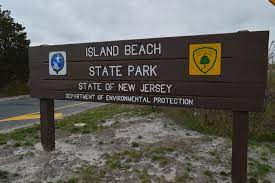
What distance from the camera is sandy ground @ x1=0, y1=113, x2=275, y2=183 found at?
4.24 meters

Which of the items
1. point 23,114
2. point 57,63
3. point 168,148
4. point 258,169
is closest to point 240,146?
point 258,169

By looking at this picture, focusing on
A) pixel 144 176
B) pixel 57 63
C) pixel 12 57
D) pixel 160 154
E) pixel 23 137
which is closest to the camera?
pixel 144 176

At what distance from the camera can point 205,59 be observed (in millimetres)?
4078

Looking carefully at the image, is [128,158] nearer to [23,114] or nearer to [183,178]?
[183,178]

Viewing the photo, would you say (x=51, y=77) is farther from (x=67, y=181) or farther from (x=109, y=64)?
(x=67, y=181)

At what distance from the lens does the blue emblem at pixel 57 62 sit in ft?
17.5

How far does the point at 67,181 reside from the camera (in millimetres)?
4074

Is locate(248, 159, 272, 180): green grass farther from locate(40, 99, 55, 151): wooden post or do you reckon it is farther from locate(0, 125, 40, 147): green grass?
locate(0, 125, 40, 147): green grass

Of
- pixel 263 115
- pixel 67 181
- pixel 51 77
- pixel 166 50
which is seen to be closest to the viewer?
pixel 67 181

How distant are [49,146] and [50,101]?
824 mm

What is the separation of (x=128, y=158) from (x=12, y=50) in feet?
67.7

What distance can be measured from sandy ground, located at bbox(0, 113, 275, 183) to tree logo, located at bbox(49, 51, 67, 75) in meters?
1.42

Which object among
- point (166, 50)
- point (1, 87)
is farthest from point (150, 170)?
point (1, 87)

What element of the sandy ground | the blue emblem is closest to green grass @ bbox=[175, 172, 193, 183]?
the sandy ground
